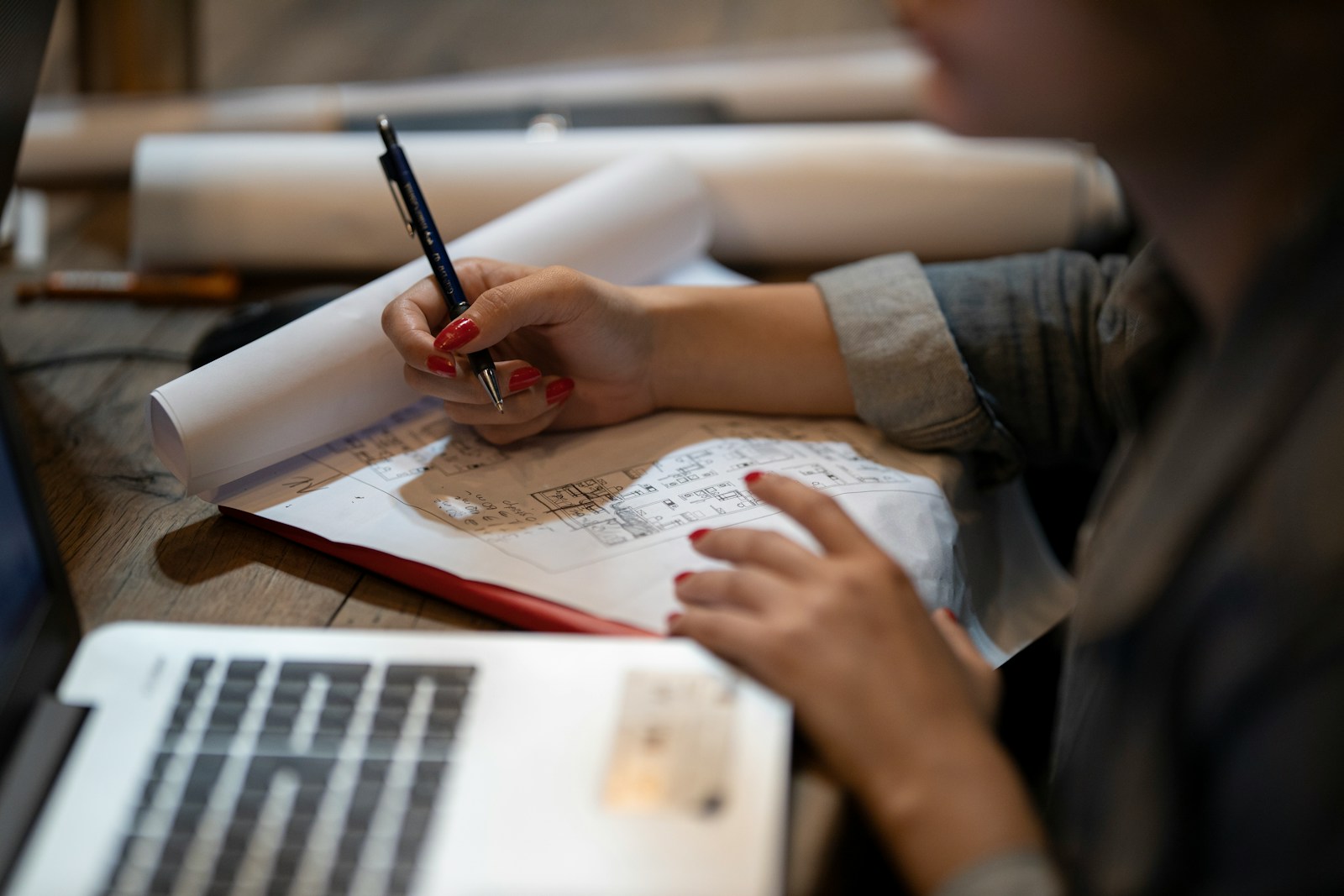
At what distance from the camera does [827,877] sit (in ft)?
1.41

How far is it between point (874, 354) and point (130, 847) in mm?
501

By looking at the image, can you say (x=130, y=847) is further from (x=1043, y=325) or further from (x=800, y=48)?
(x=800, y=48)

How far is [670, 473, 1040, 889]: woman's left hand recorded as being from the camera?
43 cm

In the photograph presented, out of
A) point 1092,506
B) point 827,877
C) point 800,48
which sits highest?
point 800,48

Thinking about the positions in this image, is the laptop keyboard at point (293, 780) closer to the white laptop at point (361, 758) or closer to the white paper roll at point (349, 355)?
the white laptop at point (361, 758)

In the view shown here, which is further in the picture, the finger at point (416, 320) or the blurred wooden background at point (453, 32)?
the blurred wooden background at point (453, 32)

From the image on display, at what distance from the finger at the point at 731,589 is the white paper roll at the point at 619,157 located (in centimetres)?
52

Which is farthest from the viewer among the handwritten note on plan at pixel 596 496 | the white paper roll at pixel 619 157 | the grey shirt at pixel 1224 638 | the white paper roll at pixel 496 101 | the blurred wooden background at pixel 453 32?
the blurred wooden background at pixel 453 32

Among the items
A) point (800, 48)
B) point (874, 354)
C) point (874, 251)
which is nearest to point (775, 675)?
point (874, 354)

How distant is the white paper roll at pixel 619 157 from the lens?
93 cm

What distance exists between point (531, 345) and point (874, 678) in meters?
0.38

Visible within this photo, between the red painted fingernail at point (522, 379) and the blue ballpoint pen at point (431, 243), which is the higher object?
the blue ballpoint pen at point (431, 243)

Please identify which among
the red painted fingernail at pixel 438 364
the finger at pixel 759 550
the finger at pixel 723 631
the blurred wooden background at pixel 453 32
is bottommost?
the blurred wooden background at pixel 453 32

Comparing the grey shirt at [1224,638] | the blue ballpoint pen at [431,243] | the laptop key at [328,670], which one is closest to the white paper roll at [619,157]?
the blue ballpoint pen at [431,243]
